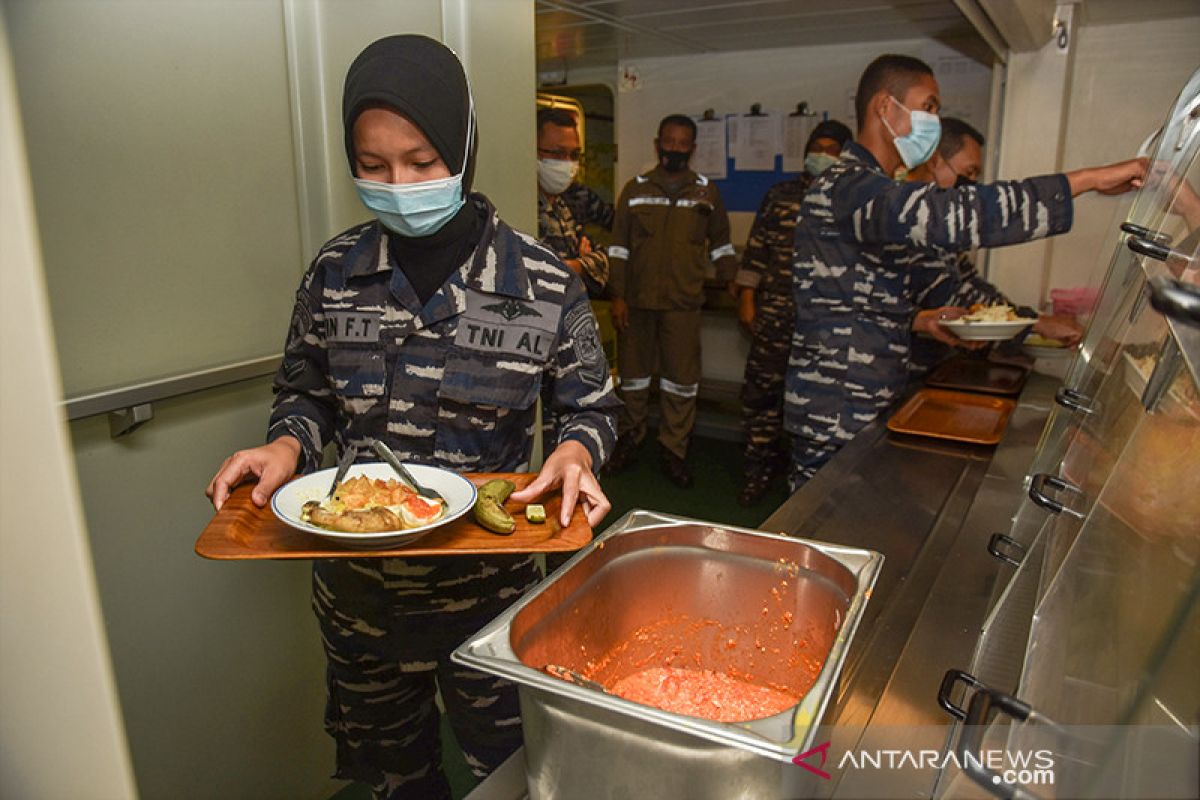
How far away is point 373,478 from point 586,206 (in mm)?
3573

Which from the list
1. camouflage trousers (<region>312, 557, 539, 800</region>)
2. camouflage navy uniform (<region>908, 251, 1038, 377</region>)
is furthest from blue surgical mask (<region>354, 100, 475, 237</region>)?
camouflage navy uniform (<region>908, 251, 1038, 377</region>)

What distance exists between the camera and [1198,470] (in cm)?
80

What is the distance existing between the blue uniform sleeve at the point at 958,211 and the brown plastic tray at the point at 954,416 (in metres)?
0.49

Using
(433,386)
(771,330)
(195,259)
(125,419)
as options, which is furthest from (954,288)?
(125,419)

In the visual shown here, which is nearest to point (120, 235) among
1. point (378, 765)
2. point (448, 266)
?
point (448, 266)

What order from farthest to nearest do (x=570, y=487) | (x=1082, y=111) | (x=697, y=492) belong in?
1. (x=697, y=492)
2. (x=1082, y=111)
3. (x=570, y=487)

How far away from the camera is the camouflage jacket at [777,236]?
179 inches

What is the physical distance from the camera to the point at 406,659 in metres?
1.50

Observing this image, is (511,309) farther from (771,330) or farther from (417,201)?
(771,330)

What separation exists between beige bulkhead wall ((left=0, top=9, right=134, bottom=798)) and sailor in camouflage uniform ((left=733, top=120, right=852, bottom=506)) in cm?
411

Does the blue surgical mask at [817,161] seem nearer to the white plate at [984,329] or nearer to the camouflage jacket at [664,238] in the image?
the camouflage jacket at [664,238]

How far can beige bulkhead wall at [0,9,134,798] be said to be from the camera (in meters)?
0.38

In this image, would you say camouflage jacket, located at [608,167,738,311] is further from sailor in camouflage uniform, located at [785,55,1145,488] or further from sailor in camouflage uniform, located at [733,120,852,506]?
sailor in camouflage uniform, located at [785,55,1145,488]

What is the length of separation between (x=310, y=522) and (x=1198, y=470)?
1.05 metres
